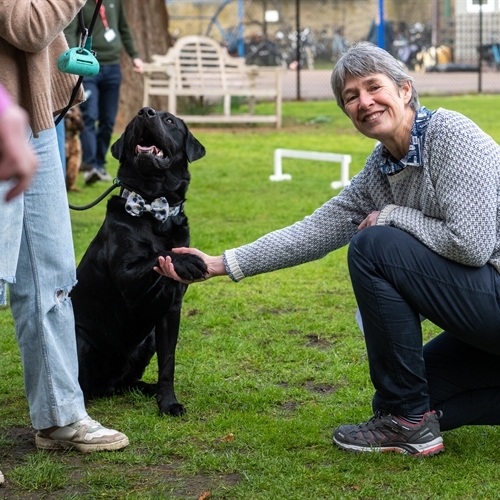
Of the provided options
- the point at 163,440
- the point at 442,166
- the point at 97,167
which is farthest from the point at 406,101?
the point at 97,167

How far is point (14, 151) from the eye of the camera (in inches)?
52.1

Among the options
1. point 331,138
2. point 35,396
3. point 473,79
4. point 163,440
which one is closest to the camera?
point 35,396

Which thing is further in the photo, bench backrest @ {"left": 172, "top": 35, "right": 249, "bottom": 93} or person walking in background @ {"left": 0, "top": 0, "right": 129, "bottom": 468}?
bench backrest @ {"left": 172, "top": 35, "right": 249, "bottom": 93}

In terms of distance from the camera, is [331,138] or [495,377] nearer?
[495,377]

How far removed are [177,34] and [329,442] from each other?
31.1 metres

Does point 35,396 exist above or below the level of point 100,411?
above

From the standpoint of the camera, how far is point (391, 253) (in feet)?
10.5

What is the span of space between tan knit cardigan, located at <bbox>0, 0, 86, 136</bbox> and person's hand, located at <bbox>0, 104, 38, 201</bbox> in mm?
1596

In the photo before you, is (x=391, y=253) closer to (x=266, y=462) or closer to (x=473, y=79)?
(x=266, y=462)

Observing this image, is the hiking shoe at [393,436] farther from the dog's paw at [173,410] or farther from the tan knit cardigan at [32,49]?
the tan knit cardigan at [32,49]

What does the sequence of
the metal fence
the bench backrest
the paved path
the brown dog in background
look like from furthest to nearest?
the metal fence < the paved path < the bench backrest < the brown dog in background

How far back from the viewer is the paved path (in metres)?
22.2

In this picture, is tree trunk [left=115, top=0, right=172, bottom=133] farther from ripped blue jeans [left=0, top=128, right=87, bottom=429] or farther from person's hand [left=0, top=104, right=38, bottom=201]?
person's hand [left=0, top=104, right=38, bottom=201]

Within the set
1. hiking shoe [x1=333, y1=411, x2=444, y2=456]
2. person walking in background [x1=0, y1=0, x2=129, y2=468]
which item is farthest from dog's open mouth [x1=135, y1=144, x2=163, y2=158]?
hiking shoe [x1=333, y1=411, x2=444, y2=456]
